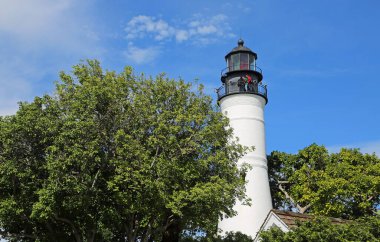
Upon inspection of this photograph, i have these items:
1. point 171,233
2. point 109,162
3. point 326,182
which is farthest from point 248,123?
point 109,162

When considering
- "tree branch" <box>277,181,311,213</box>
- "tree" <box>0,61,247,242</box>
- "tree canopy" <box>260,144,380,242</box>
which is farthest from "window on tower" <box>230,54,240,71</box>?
"tree" <box>0,61,247,242</box>

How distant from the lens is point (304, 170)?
36.8m

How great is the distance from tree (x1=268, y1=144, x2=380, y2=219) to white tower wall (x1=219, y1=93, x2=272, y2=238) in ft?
13.9

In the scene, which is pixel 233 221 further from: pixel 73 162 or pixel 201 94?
pixel 73 162

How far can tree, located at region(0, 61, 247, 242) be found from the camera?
2053cm

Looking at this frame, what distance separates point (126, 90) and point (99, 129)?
2.68m

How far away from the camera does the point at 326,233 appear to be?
17.2 m

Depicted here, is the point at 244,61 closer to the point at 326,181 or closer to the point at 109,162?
the point at 326,181

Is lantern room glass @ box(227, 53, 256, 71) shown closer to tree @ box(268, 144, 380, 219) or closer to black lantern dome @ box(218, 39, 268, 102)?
black lantern dome @ box(218, 39, 268, 102)

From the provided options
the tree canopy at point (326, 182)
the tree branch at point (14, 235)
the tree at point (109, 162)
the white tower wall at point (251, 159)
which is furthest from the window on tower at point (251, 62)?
the tree branch at point (14, 235)

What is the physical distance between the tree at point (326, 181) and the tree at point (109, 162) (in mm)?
12169

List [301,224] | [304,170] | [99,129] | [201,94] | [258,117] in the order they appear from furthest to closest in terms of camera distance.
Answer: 1. [304,170]
2. [258,117]
3. [201,94]
4. [99,129]
5. [301,224]

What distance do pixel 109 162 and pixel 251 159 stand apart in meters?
13.9

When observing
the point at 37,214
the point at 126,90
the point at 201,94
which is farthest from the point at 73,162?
the point at 201,94
